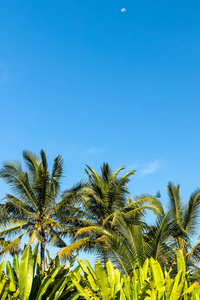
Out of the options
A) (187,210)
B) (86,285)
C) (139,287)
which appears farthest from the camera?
(187,210)

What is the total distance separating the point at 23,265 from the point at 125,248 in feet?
14.3

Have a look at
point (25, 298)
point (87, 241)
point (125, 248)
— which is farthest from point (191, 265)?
point (25, 298)

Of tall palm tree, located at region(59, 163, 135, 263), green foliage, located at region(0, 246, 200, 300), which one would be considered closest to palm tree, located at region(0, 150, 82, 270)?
tall palm tree, located at region(59, 163, 135, 263)

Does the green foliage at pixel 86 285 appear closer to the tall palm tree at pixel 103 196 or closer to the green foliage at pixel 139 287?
the green foliage at pixel 139 287

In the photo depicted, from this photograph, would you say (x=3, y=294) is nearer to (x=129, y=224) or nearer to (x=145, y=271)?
(x=145, y=271)

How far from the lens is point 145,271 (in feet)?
17.9

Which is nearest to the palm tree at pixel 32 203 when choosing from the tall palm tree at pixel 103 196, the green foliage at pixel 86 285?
the tall palm tree at pixel 103 196

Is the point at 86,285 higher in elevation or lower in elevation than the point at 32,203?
lower

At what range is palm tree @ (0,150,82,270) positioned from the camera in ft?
58.0

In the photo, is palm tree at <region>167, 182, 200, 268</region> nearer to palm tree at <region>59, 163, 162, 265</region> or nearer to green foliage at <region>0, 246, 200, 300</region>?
palm tree at <region>59, 163, 162, 265</region>

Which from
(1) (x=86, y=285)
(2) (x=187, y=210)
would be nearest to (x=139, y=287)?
(1) (x=86, y=285)

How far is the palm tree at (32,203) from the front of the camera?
58.0 ft

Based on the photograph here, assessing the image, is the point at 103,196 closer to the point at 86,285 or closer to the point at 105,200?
the point at 105,200

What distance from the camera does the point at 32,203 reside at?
1778 centimetres
